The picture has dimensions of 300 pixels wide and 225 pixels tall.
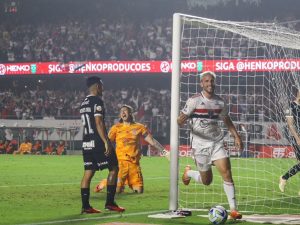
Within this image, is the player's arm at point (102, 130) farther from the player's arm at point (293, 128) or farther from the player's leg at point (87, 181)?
the player's arm at point (293, 128)

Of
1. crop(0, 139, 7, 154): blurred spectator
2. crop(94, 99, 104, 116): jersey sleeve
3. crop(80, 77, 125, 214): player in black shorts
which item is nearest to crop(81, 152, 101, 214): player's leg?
crop(80, 77, 125, 214): player in black shorts

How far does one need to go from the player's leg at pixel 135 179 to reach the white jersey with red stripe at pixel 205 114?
14.7 ft

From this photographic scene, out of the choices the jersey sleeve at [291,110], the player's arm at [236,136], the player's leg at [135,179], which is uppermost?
the jersey sleeve at [291,110]

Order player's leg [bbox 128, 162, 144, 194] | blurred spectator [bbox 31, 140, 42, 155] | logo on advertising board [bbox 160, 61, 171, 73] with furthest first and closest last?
1. logo on advertising board [bbox 160, 61, 171, 73]
2. blurred spectator [bbox 31, 140, 42, 155]
3. player's leg [bbox 128, 162, 144, 194]

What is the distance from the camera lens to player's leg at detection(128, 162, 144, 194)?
13219 mm

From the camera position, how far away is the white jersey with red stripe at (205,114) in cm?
886

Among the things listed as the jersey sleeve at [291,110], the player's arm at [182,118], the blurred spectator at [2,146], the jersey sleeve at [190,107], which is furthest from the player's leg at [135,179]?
the blurred spectator at [2,146]

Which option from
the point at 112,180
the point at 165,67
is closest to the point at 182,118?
the point at 112,180

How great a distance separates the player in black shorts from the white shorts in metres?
1.25

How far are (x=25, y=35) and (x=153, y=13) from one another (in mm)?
8131

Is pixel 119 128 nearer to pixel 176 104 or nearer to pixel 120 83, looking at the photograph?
pixel 176 104

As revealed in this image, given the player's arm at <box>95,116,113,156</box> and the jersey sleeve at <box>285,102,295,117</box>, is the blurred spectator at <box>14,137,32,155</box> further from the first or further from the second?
the player's arm at <box>95,116,113,156</box>

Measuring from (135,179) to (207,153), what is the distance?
457 centimetres

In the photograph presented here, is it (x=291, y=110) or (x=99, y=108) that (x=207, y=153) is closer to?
(x=99, y=108)
